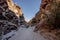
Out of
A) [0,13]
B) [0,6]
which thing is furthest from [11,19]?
[0,6]

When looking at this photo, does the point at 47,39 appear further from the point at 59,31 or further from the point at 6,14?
the point at 6,14

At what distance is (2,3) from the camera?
1288 inches

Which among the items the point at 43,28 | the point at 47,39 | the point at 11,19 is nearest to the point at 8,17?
the point at 11,19

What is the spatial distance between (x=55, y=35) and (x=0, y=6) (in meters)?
22.9

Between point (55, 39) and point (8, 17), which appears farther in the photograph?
point (8, 17)

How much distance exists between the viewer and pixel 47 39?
11.1m

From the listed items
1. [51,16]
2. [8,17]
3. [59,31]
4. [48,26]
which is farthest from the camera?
[8,17]

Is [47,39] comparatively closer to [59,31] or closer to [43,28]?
[59,31]

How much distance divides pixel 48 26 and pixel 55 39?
8.50 ft

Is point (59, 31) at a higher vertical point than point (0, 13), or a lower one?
lower

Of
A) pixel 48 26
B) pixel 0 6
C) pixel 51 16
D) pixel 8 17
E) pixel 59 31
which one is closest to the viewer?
pixel 59 31

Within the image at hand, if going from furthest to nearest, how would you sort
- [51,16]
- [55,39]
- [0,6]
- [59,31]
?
[0,6]
[51,16]
[59,31]
[55,39]

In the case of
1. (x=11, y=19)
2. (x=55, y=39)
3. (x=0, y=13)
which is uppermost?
(x=0, y=13)

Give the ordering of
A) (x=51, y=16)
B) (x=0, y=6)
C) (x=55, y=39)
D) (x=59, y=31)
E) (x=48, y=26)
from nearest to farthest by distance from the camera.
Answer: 1. (x=55, y=39)
2. (x=59, y=31)
3. (x=51, y=16)
4. (x=48, y=26)
5. (x=0, y=6)
